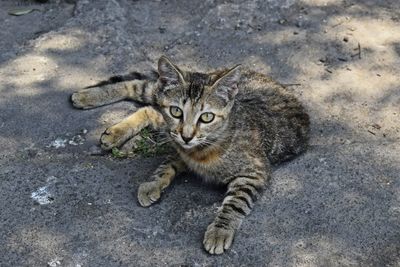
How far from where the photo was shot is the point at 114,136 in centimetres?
506

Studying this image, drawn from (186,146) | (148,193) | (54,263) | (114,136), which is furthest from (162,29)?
(54,263)

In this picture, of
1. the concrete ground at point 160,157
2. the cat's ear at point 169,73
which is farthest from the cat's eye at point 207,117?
the concrete ground at point 160,157

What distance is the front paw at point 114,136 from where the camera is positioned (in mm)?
5016

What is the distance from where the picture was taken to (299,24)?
21.0ft

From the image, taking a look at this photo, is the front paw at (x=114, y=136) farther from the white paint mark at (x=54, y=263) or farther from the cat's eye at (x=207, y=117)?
the white paint mark at (x=54, y=263)

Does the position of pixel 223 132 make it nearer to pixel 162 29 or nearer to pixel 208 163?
pixel 208 163

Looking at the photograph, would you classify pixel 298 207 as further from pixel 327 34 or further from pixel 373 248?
pixel 327 34

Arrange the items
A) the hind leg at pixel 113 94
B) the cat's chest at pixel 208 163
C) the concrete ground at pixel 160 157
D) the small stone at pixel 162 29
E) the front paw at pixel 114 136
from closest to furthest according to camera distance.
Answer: the concrete ground at pixel 160 157 → the cat's chest at pixel 208 163 → the front paw at pixel 114 136 → the hind leg at pixel 113 94 → the small stone at pixel 162 29

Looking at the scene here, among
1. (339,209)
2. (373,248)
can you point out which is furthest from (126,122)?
(373,248)

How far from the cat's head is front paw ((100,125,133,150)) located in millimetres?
658

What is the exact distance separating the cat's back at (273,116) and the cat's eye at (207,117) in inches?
13.9

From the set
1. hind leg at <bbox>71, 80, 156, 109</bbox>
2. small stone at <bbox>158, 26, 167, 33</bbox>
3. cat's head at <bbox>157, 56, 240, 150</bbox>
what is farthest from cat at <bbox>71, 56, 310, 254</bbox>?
small stone at <bbox>158, 26, 167, 33</bbox>

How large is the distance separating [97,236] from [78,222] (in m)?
0.20

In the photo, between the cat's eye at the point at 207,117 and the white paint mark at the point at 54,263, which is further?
the cat's eye at the point at 207,117
